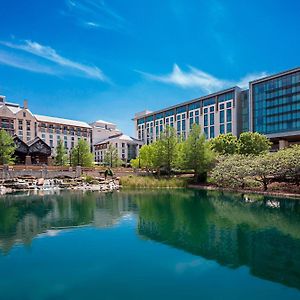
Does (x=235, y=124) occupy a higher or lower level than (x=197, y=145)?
higher

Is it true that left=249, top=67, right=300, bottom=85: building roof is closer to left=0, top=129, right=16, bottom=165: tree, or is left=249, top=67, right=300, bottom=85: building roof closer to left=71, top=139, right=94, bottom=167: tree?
left=71, top=139, right=94, bottom=167: tree

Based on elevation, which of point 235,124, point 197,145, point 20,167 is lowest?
point 20,167

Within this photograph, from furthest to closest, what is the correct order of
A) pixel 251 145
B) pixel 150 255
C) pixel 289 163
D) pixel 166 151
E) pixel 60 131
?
pixel 60 131 → pixel 166 151 → pixel 251 145 → pixel 289 163 → pixel 150 255

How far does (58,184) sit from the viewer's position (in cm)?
4006

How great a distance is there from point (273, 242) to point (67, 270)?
8647 millimetres

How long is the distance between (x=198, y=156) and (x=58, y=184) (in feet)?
66.8

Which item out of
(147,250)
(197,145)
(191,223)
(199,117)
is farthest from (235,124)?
(147,250)

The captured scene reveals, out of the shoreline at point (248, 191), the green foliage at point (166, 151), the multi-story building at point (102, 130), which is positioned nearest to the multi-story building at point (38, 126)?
the multi-story building at point (102, 130)

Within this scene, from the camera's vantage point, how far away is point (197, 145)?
41.6 meters

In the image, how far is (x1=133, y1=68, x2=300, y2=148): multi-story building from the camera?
5656 cm

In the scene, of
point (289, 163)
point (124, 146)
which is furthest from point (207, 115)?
point (289, 163)

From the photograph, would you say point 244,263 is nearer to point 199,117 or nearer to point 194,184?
point 194,184

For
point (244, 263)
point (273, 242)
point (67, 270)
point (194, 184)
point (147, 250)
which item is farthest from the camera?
point (194, 184)

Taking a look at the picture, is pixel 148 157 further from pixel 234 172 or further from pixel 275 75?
pixel 275 75
